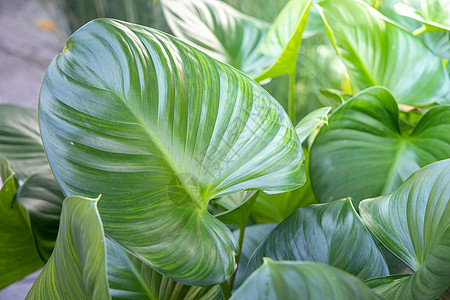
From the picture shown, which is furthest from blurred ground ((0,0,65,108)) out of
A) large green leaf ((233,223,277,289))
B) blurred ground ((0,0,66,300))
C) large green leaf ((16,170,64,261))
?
large green leaf ((233,223,277,289))

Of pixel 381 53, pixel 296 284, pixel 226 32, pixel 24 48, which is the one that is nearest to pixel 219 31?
pixel 226 32

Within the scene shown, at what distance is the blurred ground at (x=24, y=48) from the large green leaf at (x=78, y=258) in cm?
150

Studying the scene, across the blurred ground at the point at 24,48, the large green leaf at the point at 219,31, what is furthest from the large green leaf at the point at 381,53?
the blurred ground at the point at 24,48

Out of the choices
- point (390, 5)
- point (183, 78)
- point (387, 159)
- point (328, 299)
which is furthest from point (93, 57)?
point (390, 5)

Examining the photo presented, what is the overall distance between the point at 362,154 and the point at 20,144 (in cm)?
41

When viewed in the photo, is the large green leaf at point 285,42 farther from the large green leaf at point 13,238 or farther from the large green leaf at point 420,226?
the large green leaf at point 13,238

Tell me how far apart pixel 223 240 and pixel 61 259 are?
0.11 m

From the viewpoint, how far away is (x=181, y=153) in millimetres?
281

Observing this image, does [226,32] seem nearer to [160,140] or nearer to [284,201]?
[284,201]

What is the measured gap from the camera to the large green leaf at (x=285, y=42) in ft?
1.49

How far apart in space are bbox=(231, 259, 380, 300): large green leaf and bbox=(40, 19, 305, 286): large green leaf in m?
0.08

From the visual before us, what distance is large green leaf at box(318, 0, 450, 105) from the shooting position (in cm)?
44

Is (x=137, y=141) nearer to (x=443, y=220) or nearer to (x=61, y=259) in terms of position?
(x=61, y=259)

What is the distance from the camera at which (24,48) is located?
2.18 metres
